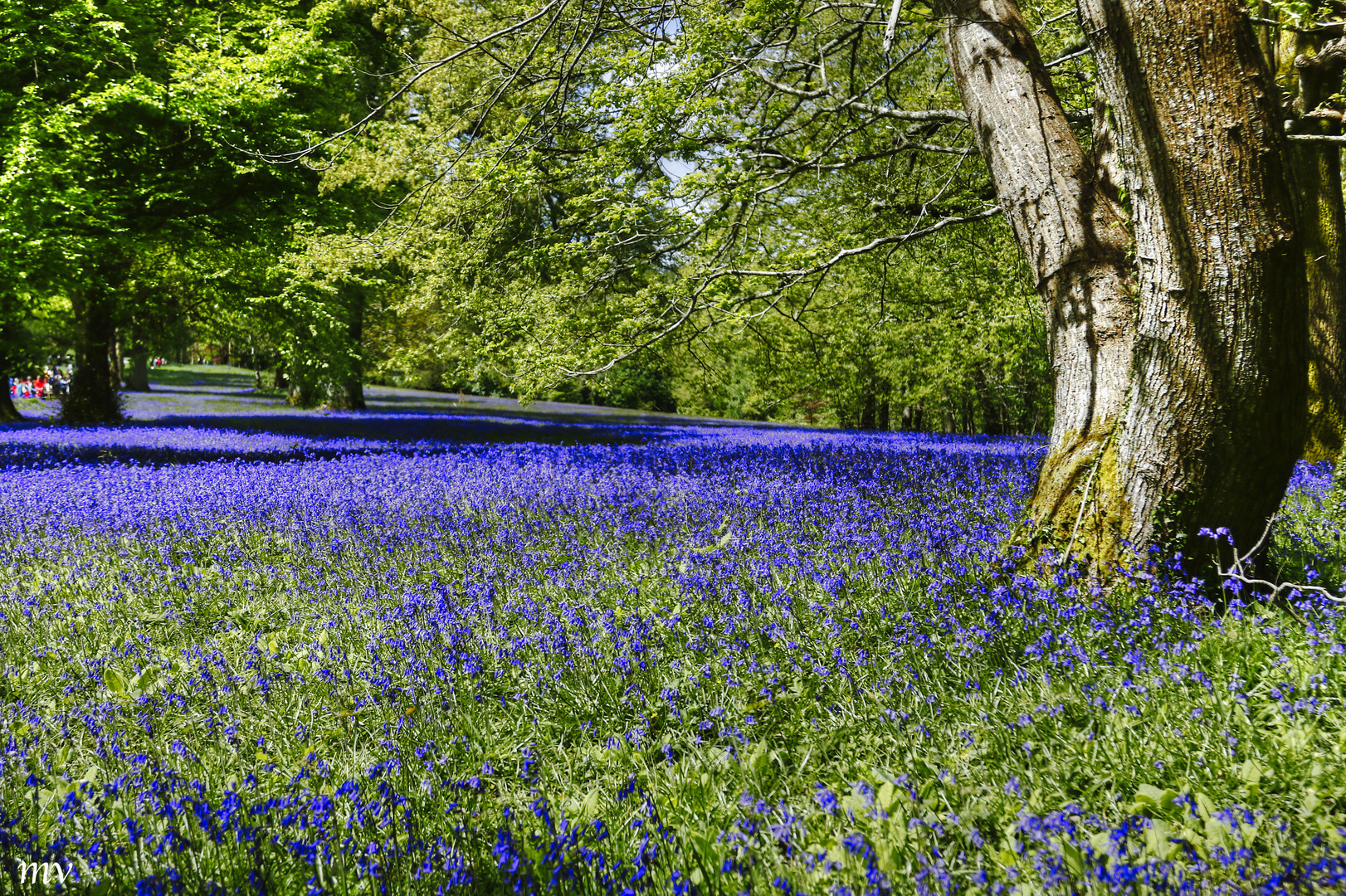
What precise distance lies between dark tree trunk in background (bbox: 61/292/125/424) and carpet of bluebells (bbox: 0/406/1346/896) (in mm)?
14910

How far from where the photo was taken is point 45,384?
34.8 metres

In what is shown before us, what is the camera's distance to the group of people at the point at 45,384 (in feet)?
Answer: 64.5

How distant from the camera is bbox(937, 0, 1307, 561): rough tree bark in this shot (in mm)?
2934

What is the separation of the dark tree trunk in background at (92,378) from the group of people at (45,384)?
3.87 ft

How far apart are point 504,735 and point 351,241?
45.3 ft

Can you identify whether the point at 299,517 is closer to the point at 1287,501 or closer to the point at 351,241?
the point at 1287,501

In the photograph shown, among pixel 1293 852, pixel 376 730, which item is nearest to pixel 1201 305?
pixel 1293 852

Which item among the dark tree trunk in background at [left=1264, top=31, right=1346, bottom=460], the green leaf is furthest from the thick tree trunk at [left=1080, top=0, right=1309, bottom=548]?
the dark tree trunk in background at [left=1264, top=31, right=1346, bottom=460]

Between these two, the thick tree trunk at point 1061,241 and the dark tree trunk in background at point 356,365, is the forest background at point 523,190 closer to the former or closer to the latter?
the dark tree trunk in background at point 356,365

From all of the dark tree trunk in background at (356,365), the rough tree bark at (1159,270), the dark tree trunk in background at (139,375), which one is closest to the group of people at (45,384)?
the dark tree trunk in background at (139,375)

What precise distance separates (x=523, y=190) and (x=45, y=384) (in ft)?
114

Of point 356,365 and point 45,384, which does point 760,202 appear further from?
point 45,384

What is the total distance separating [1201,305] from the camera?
10.0ft

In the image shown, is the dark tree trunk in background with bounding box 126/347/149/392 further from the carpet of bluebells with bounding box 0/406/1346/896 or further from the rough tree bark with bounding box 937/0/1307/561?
the rough tree bark with bounding box 937/0/1307/561
